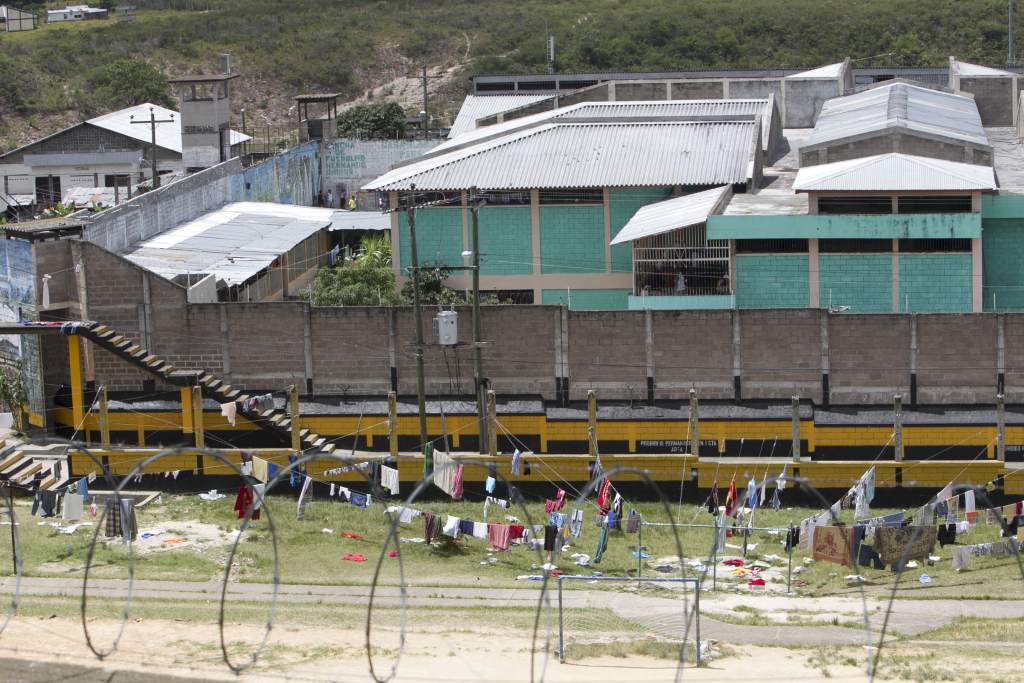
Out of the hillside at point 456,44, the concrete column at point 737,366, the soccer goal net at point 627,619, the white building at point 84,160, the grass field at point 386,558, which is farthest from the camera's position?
the hillside at point 456,44

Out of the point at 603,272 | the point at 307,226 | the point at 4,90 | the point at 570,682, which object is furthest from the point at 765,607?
the point at 4,90

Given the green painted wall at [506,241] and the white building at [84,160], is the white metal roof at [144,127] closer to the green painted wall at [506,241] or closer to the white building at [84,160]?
the white building at [84,160]

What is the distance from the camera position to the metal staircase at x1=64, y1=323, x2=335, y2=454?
42250 mm

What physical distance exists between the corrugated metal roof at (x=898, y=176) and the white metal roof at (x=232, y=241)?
57.6 ft

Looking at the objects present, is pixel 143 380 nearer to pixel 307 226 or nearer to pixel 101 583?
pixel 101 583

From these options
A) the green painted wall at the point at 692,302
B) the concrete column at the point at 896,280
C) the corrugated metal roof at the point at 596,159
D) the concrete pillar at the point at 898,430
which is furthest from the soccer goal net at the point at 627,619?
the corrugated metal roof at the point at 596,159

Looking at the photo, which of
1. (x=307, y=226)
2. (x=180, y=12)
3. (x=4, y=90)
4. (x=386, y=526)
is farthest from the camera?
(x=180, y=12)

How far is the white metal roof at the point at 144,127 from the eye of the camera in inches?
3054

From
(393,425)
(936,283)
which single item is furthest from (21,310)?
(936,283)

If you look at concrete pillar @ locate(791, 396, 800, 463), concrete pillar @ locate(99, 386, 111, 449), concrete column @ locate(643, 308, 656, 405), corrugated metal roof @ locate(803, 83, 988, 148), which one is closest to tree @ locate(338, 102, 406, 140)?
corrugated metal roof @ locate(803, 83, 988, 148)

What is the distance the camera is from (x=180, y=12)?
132750mm

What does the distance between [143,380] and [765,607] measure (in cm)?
2085

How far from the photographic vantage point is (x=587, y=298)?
52.4 m

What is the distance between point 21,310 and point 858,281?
23.6 metres
